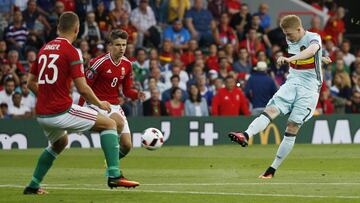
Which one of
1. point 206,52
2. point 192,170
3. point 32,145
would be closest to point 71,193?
point 192,170

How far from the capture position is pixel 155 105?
83.3 ft

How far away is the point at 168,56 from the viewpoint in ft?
89.7

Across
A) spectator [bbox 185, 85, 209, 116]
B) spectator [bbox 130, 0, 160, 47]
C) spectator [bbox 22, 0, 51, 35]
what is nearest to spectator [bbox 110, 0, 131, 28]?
spectator [bbox 130, 0, 160, 47]

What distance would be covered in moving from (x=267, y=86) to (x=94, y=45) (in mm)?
4604

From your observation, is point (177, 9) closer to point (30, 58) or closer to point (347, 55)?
point (347, 55)

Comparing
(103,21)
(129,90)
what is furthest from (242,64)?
(129,90)

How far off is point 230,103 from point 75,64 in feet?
44.1

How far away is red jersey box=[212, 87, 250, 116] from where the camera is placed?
83.9 feet

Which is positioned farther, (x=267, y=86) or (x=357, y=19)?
(x=357, y=19)

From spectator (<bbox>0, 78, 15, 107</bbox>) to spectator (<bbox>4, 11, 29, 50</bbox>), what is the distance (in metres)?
1.90

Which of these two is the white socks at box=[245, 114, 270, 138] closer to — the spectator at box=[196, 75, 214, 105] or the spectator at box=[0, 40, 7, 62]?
the spectator at box=[196, 75, 214, 105]

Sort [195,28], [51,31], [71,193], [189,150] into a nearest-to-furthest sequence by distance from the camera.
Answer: [71,193]
[189,150]
[51,31]
[195,28]

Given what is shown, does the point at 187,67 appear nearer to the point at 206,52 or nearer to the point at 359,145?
the point at 206,52

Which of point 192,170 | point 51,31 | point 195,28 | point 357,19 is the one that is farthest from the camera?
point 357,19
